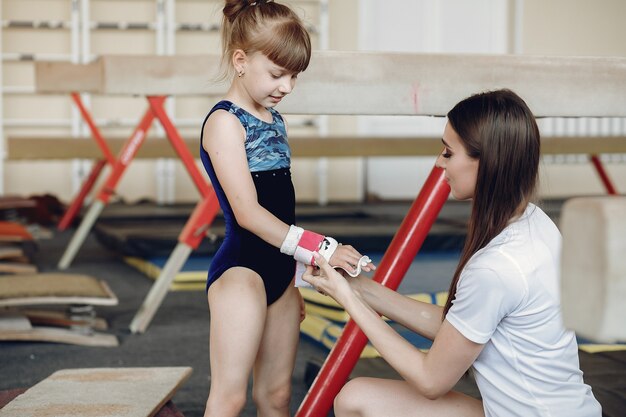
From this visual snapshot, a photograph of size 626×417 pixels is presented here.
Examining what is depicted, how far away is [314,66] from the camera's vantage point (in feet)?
6.06

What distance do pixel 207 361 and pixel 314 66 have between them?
1.18 m

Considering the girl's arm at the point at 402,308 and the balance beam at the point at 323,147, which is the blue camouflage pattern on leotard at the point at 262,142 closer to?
the girl's arm at the point at 402,308

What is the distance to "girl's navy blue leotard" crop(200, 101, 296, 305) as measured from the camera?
5.36 feet

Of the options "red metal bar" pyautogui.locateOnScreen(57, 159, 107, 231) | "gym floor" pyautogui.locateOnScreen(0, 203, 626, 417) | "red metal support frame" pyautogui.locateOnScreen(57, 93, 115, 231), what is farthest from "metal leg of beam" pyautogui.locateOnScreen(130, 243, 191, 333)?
"red metal bar" pyautogui.locateOnScreen(57, 159, 107, 231)

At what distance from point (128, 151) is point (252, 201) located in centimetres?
271

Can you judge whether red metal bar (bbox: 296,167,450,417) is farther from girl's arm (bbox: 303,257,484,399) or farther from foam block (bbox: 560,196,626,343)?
foam block (bbox: 560,196,626,343)

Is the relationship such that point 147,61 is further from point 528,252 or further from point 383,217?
point 383,217

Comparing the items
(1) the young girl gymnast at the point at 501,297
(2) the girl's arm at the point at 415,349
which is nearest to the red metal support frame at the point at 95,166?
(2) the girl's arm at the point at 415,349

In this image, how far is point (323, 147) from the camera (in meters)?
5.49

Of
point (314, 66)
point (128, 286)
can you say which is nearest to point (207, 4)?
point (128, 286)

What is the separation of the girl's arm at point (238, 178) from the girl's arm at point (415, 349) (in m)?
0.12

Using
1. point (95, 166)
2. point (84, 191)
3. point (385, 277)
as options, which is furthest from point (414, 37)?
point (385, 277)

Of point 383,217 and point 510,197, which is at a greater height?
point 510,197

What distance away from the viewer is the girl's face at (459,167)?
1.41 m
